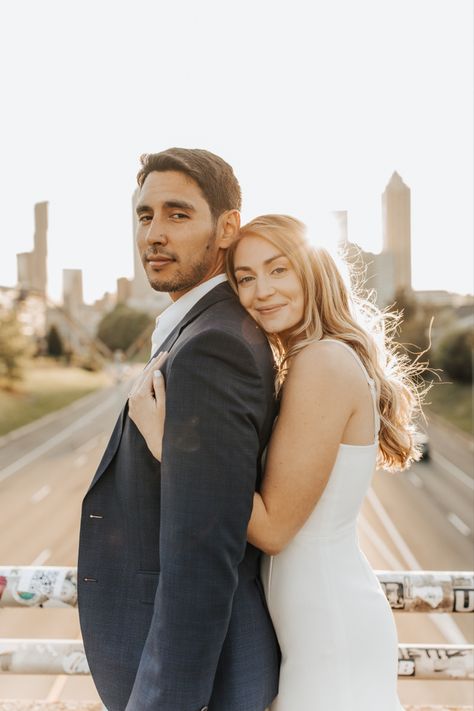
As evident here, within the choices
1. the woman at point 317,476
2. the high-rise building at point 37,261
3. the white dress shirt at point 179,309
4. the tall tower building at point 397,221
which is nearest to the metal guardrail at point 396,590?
the woman at point 317,476

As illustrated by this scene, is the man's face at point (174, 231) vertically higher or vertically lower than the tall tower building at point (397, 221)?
lower

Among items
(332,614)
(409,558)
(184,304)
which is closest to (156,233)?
(184,304)

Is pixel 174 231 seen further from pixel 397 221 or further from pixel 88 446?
pixel 397 221

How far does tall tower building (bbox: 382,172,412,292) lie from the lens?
92.0 m

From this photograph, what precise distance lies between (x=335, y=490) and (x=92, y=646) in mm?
695

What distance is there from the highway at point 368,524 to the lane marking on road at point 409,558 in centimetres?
4

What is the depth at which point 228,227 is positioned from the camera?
1696mm

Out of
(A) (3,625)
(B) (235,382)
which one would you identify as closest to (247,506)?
(B) (235,382)

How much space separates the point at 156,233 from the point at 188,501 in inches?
27.3

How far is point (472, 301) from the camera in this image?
64.4 m

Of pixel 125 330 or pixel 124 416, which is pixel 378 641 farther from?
pixel 125 330

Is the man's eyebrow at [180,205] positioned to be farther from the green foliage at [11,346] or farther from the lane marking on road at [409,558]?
the green foliage at [11,346]

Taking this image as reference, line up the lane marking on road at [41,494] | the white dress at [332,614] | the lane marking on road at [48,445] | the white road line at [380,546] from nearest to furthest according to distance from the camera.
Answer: the white dress at [332,614] → the white road line at [380,546] → the lane marking on road at [41,494] → the lane marking on road at [48,445]

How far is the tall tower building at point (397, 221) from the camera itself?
92.0 metres
